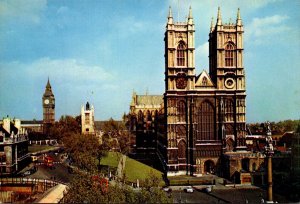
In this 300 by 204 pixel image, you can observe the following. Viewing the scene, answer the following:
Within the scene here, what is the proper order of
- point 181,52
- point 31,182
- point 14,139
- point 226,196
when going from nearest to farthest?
1. point 226,196
2. point 31,182
3. point 14,139
4. point 181,52

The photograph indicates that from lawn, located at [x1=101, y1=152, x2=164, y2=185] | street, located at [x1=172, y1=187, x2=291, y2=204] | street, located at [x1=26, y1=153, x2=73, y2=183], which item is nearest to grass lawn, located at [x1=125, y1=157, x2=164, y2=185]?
lawn, located at [x1=101, y1=152, x2=164, y2=185]

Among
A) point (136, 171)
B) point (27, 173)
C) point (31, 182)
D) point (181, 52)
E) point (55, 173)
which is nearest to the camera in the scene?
point (31, 182)

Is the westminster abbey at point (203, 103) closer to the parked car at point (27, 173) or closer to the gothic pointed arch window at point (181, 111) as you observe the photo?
the gothic pointed arch window at point (181, 111)

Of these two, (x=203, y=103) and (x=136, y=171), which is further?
(x=136, y=171)

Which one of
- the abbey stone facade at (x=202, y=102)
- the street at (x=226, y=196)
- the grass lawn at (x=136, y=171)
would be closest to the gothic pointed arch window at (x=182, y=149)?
the abbey stone facade at (x=202, y=102)

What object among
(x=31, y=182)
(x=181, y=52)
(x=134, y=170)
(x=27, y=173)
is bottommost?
(x=134, y=170)

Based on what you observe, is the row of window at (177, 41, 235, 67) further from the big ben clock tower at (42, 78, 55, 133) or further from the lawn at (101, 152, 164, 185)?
the big ben clock tower at (42, 78, 55, 133)

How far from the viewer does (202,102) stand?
2943 inches

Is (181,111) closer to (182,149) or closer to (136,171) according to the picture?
(182,149)

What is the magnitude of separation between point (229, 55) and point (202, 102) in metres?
12.0

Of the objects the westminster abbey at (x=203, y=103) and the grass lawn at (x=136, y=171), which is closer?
the grass lawn at (x=136, y=171)

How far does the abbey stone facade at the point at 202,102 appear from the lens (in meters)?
73.1

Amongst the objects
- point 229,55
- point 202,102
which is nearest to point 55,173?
point 202,102

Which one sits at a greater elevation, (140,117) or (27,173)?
(140,117)
